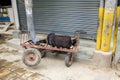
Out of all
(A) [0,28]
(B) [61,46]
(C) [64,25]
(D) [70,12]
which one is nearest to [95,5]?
(D) [70,12]

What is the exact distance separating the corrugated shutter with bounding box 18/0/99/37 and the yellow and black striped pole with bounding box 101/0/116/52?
1124mm

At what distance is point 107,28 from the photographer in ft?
10.7

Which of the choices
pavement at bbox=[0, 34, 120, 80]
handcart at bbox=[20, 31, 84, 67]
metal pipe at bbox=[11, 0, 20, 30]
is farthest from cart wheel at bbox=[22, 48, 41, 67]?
metal pipe at bbox=[11, 0, 20, 30]

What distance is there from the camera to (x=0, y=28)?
6340mm

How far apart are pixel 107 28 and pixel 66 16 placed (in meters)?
1.75

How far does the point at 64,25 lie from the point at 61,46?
135 centimetres

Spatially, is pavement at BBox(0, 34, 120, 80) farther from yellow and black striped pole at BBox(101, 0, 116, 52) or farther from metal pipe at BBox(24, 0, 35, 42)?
metal pipe at BBox(24, 0, 35, 42)

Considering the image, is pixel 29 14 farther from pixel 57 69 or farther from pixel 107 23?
pixel 107 23

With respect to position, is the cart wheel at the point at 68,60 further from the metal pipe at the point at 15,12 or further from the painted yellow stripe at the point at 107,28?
the metal pipe at the point at 15,12

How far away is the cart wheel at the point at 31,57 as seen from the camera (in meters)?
3.49

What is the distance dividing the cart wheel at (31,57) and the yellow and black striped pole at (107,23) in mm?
1500

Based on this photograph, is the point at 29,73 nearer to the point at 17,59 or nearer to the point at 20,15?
the point at 17,59

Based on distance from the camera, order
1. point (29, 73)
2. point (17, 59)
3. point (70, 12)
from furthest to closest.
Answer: point (70, 12) < point (17, 59) < point (29, 73)

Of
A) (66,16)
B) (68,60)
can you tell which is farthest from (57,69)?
(66,16)
